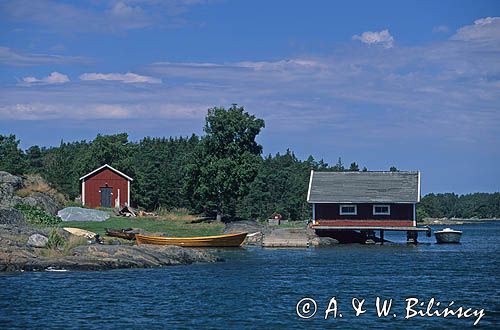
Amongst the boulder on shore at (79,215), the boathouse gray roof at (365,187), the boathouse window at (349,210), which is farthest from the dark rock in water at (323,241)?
the boulder on shore at (79,215)

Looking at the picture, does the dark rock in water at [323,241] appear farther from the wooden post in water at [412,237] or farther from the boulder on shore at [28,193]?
the boulder on shore at [28,193]

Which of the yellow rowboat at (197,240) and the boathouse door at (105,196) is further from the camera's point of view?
the boathouse door at (105,196)

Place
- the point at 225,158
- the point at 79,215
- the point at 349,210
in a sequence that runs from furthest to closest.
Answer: the point at 225,158, the point at 79,215, the point at 349,210

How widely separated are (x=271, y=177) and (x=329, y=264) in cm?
8328

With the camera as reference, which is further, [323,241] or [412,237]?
[412,237]

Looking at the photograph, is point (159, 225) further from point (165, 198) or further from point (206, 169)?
point (165, 198)

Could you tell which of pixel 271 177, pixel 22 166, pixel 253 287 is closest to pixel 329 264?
pixel 253 287

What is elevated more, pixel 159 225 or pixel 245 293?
pixel 159 225

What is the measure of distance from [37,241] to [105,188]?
3900 cm

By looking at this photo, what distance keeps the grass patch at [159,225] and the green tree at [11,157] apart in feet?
54.7

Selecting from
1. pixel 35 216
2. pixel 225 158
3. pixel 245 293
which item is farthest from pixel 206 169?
pixel 245 293

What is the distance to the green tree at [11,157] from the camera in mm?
78750

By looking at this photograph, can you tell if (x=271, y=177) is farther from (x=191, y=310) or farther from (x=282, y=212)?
(x=191, y=310)

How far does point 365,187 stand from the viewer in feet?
212
